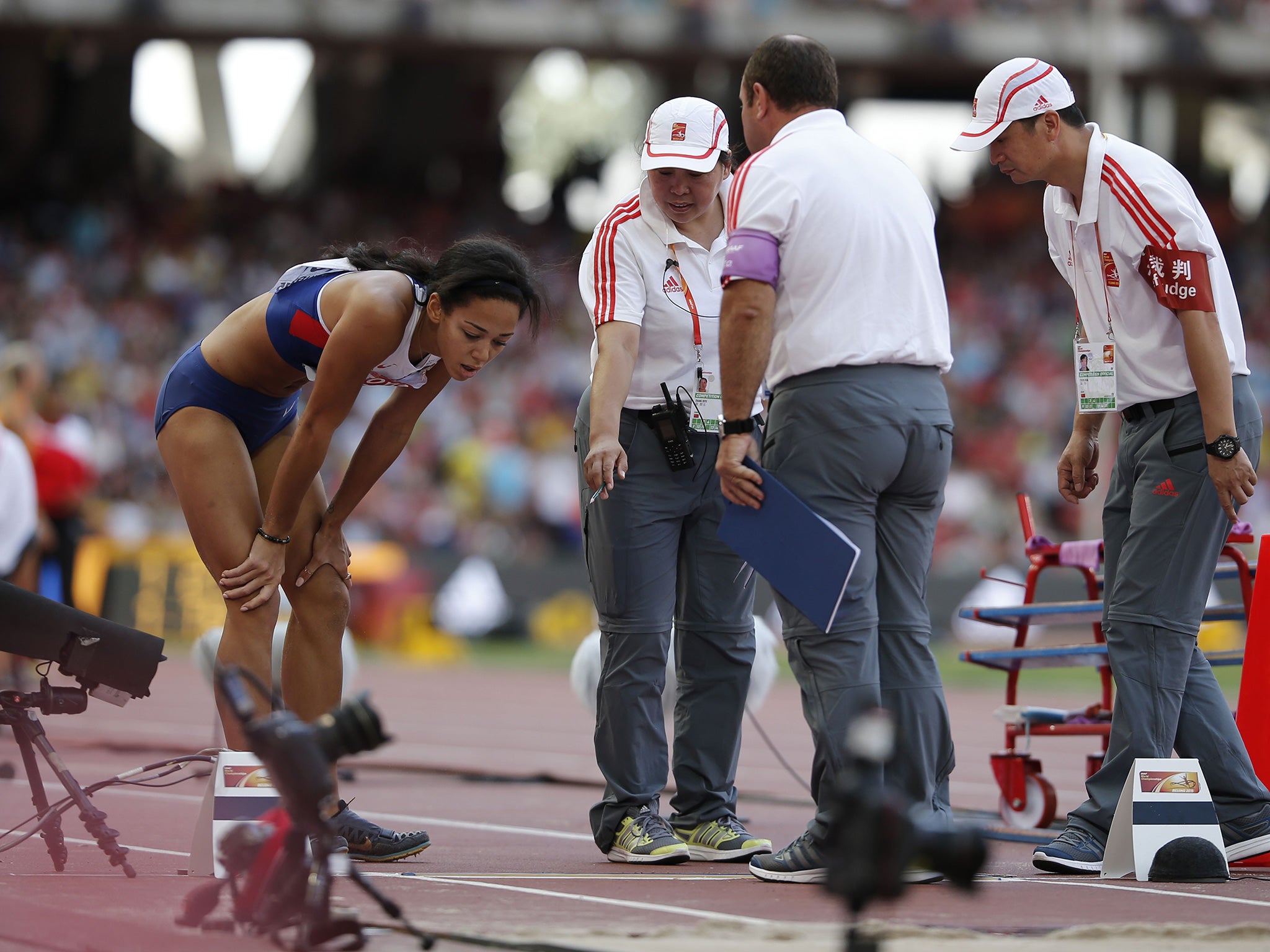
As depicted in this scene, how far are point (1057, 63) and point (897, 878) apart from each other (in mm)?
26727

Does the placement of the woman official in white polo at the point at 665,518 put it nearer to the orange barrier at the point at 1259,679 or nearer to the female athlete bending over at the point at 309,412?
the female athlete bending over at the point at 309,412

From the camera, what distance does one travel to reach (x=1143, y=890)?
4410 mm

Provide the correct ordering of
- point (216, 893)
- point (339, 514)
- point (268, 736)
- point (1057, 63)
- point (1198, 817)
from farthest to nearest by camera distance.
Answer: point (1057, 63), point (339, 514), point (1198, 817), point (216, 893), point (268, 736)

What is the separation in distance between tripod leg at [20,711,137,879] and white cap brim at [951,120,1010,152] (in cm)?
308

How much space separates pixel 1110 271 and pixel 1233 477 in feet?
2.39

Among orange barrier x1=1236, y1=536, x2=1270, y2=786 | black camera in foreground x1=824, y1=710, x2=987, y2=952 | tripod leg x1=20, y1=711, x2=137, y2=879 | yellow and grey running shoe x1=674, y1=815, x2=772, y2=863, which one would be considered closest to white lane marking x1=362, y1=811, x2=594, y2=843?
yellow and grey running shoe x1=674, y1=815, x2=772, y2=863

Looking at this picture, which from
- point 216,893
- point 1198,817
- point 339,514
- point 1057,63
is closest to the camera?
point 216,893

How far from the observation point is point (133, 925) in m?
3.68

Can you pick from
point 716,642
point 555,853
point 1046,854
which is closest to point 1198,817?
point 1046,854

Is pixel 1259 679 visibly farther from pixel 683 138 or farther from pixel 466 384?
pixel 466 384

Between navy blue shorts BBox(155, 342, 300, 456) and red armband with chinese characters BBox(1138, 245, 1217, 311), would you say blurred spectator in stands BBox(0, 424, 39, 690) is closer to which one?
navy blue shorts BBox(155, 342, 300, 456)

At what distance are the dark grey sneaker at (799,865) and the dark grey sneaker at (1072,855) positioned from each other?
0.73 metres

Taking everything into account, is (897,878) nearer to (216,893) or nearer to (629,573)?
(216,893)

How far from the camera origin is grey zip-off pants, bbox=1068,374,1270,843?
4.77 m
